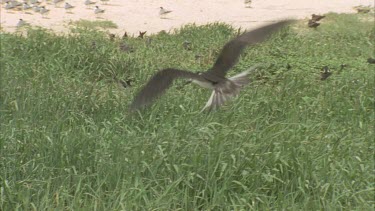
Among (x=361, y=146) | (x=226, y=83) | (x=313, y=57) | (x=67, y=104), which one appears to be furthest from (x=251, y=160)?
(x=313, y=57)

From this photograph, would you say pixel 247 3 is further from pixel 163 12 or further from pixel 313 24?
pixel 313 24

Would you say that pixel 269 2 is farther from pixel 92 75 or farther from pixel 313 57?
pixel 92 75

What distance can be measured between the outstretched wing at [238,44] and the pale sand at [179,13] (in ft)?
13.1

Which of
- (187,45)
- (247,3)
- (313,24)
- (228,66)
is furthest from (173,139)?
(247,3)

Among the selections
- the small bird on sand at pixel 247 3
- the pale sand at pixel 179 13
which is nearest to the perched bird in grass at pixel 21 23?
the pale sand at pixel 179 13

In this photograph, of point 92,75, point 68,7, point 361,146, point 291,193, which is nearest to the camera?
point 291,193

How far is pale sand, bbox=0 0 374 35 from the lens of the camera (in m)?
8.20

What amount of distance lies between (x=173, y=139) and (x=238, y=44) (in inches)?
25.8

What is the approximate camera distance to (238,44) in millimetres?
3971

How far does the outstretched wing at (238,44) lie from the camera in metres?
3.93

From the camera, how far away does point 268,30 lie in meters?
3.95

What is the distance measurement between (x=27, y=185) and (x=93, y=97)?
1411 mm

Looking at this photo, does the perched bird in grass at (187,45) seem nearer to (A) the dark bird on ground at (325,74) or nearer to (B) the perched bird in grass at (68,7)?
(A) the dark bird on ground at (325,74)

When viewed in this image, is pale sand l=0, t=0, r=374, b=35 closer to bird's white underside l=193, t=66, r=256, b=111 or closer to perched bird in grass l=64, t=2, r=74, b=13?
perched bird in grass l=64, t=2, r=74, b=13
